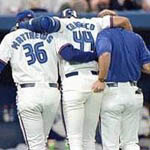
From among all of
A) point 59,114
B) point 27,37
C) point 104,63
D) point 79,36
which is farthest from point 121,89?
point 59,114

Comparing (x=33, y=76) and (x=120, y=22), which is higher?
(x=120, y=22)

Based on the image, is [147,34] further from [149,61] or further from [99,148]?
[149,61]

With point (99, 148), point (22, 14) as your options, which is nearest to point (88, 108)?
point (22, 14)

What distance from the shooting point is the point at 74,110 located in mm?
7918

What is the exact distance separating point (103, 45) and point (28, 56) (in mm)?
836

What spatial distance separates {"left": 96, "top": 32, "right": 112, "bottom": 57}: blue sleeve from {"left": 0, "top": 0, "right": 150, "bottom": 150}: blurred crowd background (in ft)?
9.96

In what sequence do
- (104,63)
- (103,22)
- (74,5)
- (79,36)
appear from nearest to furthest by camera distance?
(104,63) < (79,36) < (103,22) < (74,5)

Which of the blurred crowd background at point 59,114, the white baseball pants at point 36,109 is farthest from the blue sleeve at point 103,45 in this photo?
the blurred crowd background at point 59,114

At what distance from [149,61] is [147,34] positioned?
10.0ft

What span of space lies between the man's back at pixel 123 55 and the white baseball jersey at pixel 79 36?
0.14 m

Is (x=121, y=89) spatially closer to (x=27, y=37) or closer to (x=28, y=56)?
(x=28, y=56)

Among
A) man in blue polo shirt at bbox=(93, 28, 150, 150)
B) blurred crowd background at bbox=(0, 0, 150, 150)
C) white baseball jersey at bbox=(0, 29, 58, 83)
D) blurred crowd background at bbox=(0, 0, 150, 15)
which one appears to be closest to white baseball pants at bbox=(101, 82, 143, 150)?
man in blue polo shirt at bbox=(93, 28, 150, 150)

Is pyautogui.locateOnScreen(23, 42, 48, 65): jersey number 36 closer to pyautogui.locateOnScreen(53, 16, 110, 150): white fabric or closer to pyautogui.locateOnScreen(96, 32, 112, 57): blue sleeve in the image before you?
pyautogui.locateOnScreen(53, 16, 110, 150): white fabric

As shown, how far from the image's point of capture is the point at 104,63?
777 cm
